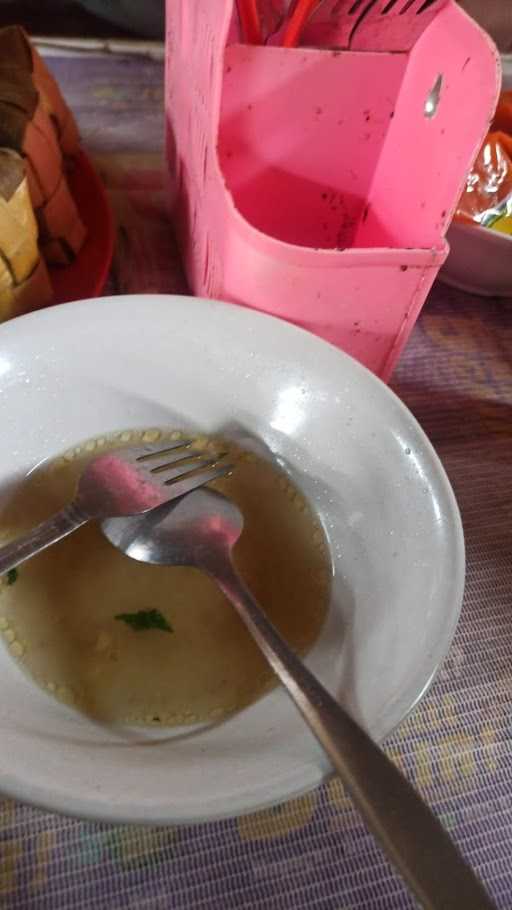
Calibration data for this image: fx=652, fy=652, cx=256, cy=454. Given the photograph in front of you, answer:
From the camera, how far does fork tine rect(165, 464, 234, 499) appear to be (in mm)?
435

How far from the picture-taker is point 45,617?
39cm

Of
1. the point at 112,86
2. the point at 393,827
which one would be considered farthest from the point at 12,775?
the point at 112,86

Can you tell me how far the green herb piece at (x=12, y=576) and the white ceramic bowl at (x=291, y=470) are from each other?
2.1 inches

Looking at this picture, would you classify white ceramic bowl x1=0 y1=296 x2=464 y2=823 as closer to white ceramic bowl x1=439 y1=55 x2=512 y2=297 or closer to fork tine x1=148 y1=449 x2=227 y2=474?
fork tine x1=148 y1=449 x2=227 y2=474

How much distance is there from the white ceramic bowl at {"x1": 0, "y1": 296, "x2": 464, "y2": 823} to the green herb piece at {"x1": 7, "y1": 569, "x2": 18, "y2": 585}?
0.05 metres

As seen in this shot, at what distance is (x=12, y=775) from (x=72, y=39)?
33.5 inches

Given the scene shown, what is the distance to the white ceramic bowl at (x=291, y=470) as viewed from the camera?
29 centimetres

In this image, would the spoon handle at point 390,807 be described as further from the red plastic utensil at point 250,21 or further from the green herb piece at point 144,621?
the red plastic utensil at point 250,21

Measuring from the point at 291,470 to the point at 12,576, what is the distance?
20 cm

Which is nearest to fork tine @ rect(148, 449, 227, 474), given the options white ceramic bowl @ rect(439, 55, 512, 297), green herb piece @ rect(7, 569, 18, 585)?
green herb piece @ rect(7, 569, 18, 585)

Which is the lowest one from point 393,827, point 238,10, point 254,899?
point 254,899

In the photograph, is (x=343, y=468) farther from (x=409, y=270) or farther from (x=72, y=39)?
(x=72, y=39)

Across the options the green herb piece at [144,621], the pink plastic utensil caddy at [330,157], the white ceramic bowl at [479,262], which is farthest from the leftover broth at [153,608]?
the white ceramic bowl at [479,262]

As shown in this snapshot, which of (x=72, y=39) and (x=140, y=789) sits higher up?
(x=72, y=39)
